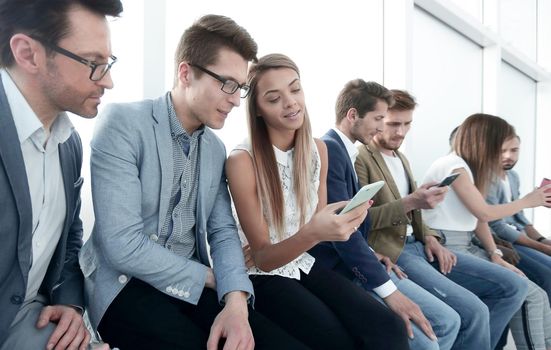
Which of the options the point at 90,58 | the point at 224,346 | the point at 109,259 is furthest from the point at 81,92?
the point at 224,346

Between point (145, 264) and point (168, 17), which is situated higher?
point (168, 17)

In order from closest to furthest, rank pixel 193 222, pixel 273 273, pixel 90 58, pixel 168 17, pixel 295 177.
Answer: pixel 90 58, pixel 193 222, pixel 273 273, pixel 295 177, pixel 168 17

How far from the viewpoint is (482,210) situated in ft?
8.70

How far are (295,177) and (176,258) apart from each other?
64 cm

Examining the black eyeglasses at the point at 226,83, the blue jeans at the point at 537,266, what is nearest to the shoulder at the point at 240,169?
the black eyeglasses at the point at 226,83

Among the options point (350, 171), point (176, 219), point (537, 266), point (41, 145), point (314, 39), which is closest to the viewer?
point (41, 145)

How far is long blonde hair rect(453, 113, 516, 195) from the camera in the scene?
2.82m

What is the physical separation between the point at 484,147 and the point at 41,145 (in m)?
2.46

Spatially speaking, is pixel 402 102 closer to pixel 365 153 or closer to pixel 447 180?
pixel 365 153

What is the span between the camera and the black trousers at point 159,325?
4.24 feet

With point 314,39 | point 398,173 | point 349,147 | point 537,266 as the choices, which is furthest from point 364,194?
point 537,266

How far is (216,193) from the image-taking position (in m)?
1.62

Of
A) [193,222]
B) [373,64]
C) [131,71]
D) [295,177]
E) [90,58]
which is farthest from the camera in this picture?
[373,64]

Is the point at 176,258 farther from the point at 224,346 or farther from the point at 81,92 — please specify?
the point at 81,92
